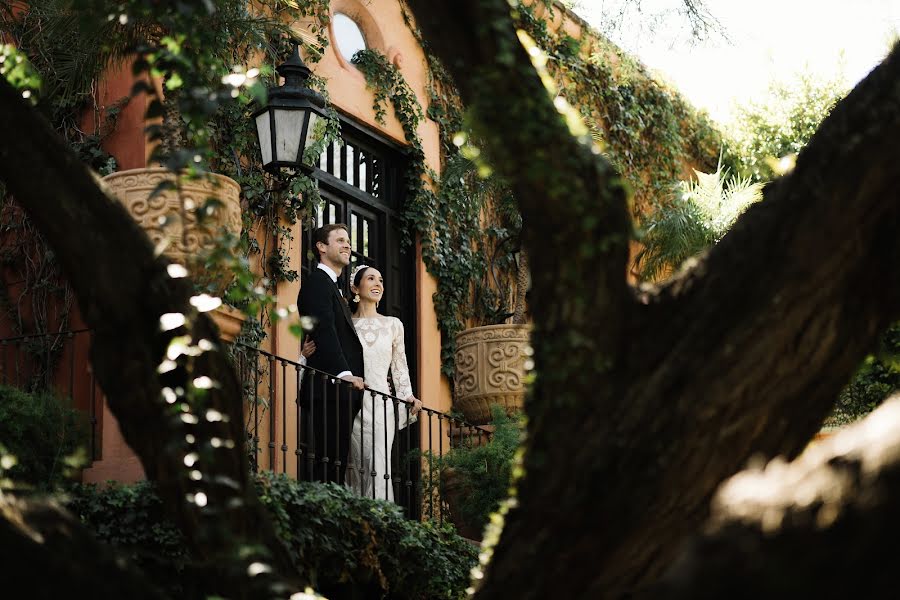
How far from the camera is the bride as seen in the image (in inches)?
372

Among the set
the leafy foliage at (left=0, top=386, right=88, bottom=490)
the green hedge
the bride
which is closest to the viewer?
the green hedge

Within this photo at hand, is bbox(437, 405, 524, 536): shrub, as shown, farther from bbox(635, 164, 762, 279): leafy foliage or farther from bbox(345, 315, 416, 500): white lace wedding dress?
bbox(635, 164, 762, 279): leafy foliage

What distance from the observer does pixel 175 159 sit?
4.00 metres

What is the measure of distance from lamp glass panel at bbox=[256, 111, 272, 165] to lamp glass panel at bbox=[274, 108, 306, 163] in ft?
0.21

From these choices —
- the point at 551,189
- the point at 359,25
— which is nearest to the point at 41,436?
the point at 551,189

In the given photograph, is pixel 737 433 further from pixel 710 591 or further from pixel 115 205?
pixel 115 205

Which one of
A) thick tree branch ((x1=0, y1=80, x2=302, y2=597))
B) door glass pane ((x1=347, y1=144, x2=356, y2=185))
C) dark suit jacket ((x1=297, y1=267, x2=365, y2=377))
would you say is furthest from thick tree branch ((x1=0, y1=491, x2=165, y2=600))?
door glass pane ((x1=347, y1=144, x2=356, y2=185))

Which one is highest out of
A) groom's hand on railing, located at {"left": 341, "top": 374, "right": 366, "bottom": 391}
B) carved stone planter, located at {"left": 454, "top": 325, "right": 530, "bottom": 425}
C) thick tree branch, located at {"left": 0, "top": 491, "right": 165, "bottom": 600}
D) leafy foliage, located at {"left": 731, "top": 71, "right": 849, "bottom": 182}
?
leafy foliage, located at {"left": 731, "top": 71, "right": 849, "bottom": 182}

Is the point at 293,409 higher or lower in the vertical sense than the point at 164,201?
lower

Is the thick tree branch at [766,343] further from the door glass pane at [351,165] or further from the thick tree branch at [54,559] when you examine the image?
the door glass pane at [351,165]

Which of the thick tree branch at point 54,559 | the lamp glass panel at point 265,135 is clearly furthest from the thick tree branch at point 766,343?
the lamp glass panel at point 265,135

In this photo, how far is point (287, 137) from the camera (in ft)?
30.1

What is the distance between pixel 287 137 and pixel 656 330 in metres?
5.86

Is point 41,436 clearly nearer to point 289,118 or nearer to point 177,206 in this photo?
point 177,206
